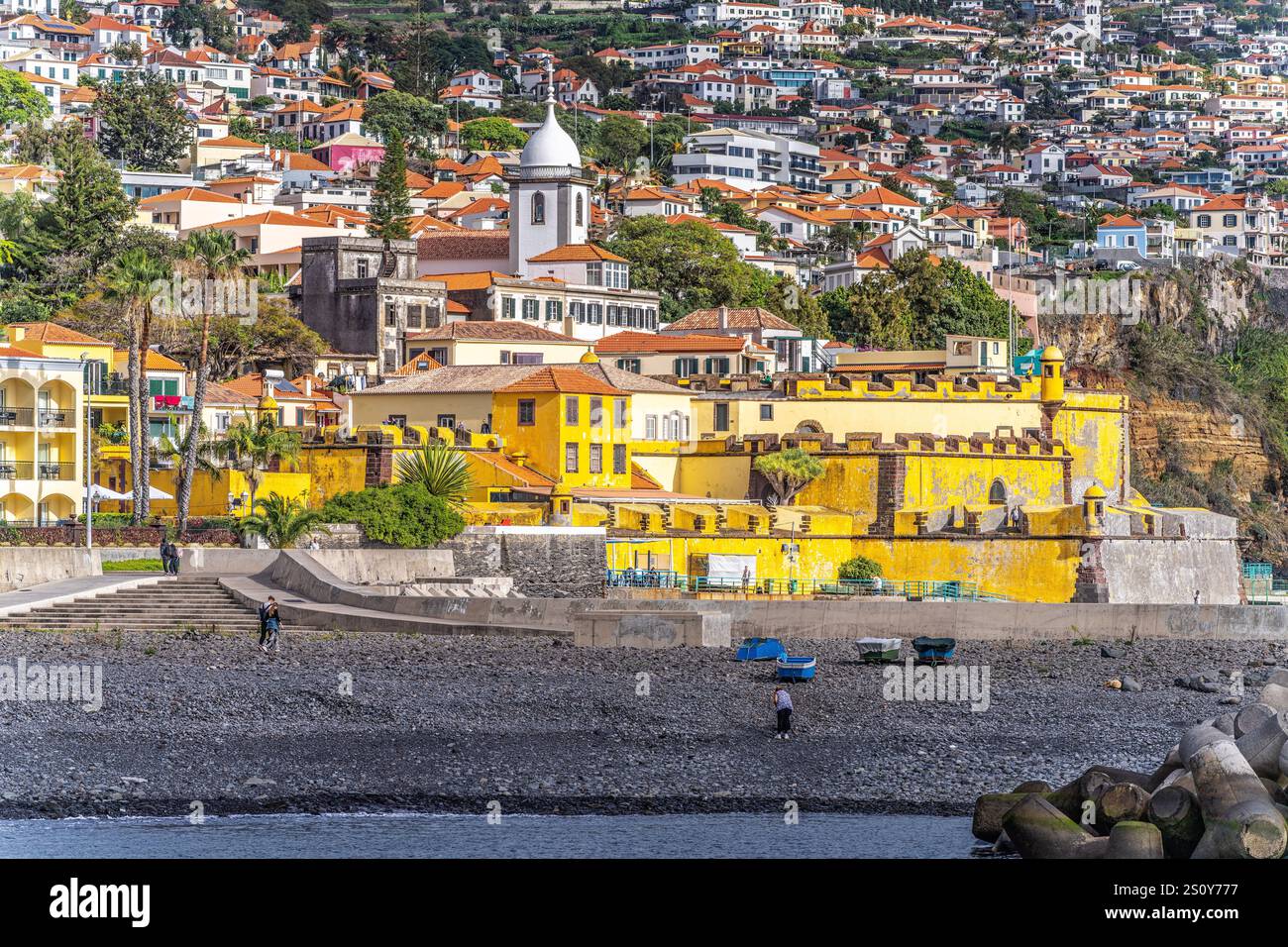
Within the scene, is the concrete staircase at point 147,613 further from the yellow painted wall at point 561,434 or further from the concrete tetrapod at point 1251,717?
the concrete tetrapod at point 1251,717

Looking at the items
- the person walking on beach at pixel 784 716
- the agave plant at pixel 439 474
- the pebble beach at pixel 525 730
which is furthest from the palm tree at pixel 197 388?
the person walking on beach at pixel 784 716

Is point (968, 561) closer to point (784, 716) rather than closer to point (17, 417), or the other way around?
point (784, 716)

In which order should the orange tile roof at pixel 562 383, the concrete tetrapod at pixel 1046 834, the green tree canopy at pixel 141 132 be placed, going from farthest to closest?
1. the green tree canopy at pixel 141 132
2. the orange tile roof at pixel 562 383
3. the concrete tetrapod at pixel 1046 834

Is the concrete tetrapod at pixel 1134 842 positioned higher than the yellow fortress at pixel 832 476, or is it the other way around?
the yellow fortress at pixel 832 476

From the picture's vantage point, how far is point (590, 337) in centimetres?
7612

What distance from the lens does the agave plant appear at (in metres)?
46.4

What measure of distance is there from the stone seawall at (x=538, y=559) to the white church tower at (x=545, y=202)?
38.6 meters

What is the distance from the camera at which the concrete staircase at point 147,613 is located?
120ft

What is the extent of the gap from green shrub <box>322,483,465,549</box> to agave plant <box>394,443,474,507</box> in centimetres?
91

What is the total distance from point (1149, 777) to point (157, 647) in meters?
17.1

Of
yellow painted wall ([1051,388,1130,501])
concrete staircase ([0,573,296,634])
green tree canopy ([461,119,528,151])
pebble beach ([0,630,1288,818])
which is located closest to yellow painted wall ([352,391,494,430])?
yellow painted wall ([1051,388,1130,501])

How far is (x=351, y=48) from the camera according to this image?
189 meters

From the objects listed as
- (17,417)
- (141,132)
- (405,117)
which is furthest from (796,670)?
(405,117)
